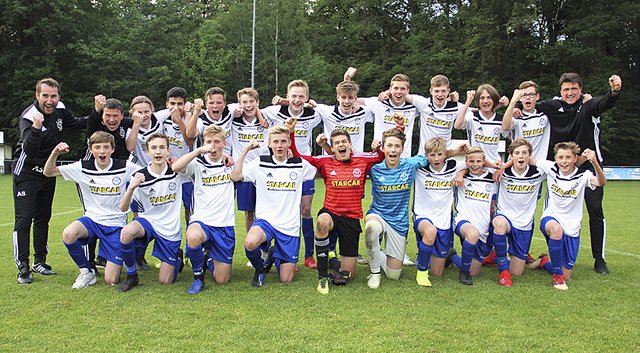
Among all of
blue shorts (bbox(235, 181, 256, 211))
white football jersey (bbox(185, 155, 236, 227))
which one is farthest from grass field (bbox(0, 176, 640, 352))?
blue shorts (bbox(235, 181, 256, 211))

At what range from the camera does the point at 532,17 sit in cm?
3006

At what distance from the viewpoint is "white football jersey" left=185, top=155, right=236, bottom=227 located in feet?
17.4

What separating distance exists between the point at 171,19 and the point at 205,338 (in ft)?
109

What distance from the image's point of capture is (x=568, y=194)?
5.54 m

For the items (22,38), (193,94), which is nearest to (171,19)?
(193,94)

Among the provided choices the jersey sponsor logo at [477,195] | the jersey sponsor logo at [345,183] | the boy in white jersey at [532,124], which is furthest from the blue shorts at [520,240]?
the jersey sponsor logo at [345,183]

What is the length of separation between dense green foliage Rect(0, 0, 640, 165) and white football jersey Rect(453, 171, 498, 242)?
1066 inches

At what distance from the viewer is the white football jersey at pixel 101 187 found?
5227mm

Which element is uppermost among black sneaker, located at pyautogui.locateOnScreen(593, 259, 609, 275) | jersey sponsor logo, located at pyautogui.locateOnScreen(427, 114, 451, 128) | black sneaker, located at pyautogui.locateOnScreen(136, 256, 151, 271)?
jersey sponsor logo, located at pyautogui.locateOnScreen(427, 114, 451, 128)

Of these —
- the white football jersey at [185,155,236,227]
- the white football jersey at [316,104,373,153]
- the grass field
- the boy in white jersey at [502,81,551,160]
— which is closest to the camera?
the grass field

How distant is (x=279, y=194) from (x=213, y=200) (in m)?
0.68

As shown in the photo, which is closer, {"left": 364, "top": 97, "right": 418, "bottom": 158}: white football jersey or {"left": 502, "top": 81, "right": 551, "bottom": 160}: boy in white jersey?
{"left": 502, "top": 81, "right": 551, "bottom": 160}: boy in white jersey

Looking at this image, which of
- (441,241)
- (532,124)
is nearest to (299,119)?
(441,241)

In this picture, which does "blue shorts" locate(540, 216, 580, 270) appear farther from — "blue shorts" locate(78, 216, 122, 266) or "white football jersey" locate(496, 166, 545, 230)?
"blue shorts" locate(78, 216, 122, 266)
